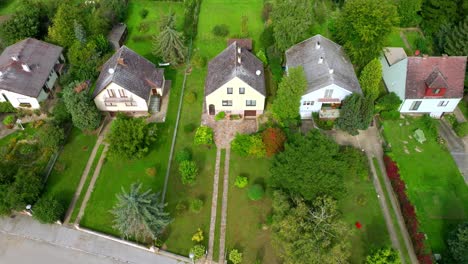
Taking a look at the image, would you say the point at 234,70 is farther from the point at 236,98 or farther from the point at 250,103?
the point at 250,103

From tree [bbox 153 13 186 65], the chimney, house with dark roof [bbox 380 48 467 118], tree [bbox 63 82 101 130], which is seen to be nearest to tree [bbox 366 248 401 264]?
house with dark roof [bbox 380 48 467 118]

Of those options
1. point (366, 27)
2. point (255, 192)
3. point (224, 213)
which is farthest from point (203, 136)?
point (366, 27)

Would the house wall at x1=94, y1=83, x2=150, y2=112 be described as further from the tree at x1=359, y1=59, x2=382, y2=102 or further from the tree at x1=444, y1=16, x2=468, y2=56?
the tree at x1=444, y1=16, x2=468, y2=56

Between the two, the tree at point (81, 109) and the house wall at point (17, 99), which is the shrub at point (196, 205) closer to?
the tree at point (81, 109)

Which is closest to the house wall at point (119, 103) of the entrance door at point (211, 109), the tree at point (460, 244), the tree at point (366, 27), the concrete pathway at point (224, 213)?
the entrance door at point (211, 109)

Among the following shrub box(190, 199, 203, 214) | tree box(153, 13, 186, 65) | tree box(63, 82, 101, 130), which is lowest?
Answer: shrub box(190, 199, 203, 214)

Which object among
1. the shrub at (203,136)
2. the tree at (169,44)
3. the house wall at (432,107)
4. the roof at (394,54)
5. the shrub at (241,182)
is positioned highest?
the roof at (394,54)

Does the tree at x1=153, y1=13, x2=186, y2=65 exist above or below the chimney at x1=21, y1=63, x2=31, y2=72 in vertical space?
above
